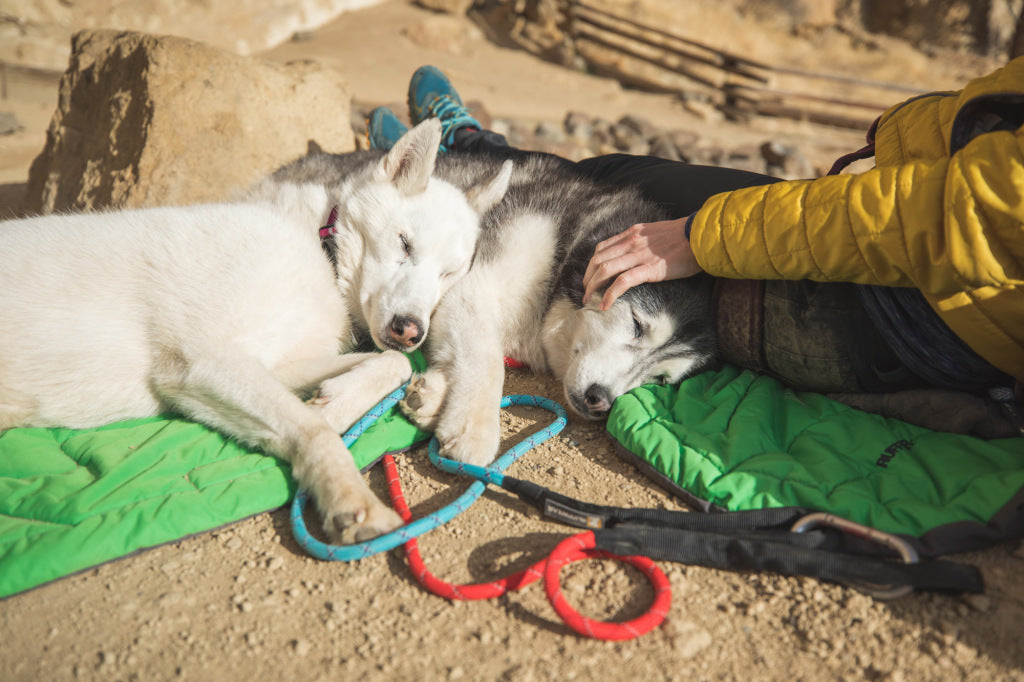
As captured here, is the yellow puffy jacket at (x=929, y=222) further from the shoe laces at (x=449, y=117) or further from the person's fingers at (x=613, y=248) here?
the shoe laces at (x=449, y=117)

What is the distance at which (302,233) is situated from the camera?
278 cm

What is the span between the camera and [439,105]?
4.98 metres

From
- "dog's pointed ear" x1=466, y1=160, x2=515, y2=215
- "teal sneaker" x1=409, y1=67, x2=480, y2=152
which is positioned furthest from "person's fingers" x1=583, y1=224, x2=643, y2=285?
"teal sneaker" x1=409, y1=67, x2=480, y2=152

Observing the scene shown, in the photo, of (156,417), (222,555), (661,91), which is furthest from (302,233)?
(661,91)

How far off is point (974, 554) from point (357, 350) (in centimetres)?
251

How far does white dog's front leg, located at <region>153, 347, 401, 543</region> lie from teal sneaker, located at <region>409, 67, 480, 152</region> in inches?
112

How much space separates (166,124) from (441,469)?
3157mm

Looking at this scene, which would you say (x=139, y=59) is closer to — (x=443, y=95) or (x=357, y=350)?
(x=443, y=95)

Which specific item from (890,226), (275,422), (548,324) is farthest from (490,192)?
(890,226)

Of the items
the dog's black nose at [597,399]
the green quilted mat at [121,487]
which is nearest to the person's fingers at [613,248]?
the dog's black nose at [597,399]

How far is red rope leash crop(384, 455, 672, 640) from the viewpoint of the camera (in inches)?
65.6

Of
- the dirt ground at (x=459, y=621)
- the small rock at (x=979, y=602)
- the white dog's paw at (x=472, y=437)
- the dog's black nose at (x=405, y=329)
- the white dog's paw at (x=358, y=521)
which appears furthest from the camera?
the dog's black nose at (x=405, y=329)

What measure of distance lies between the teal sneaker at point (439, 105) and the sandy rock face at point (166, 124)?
0.79 metres

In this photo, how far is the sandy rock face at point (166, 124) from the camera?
13.0 ft
